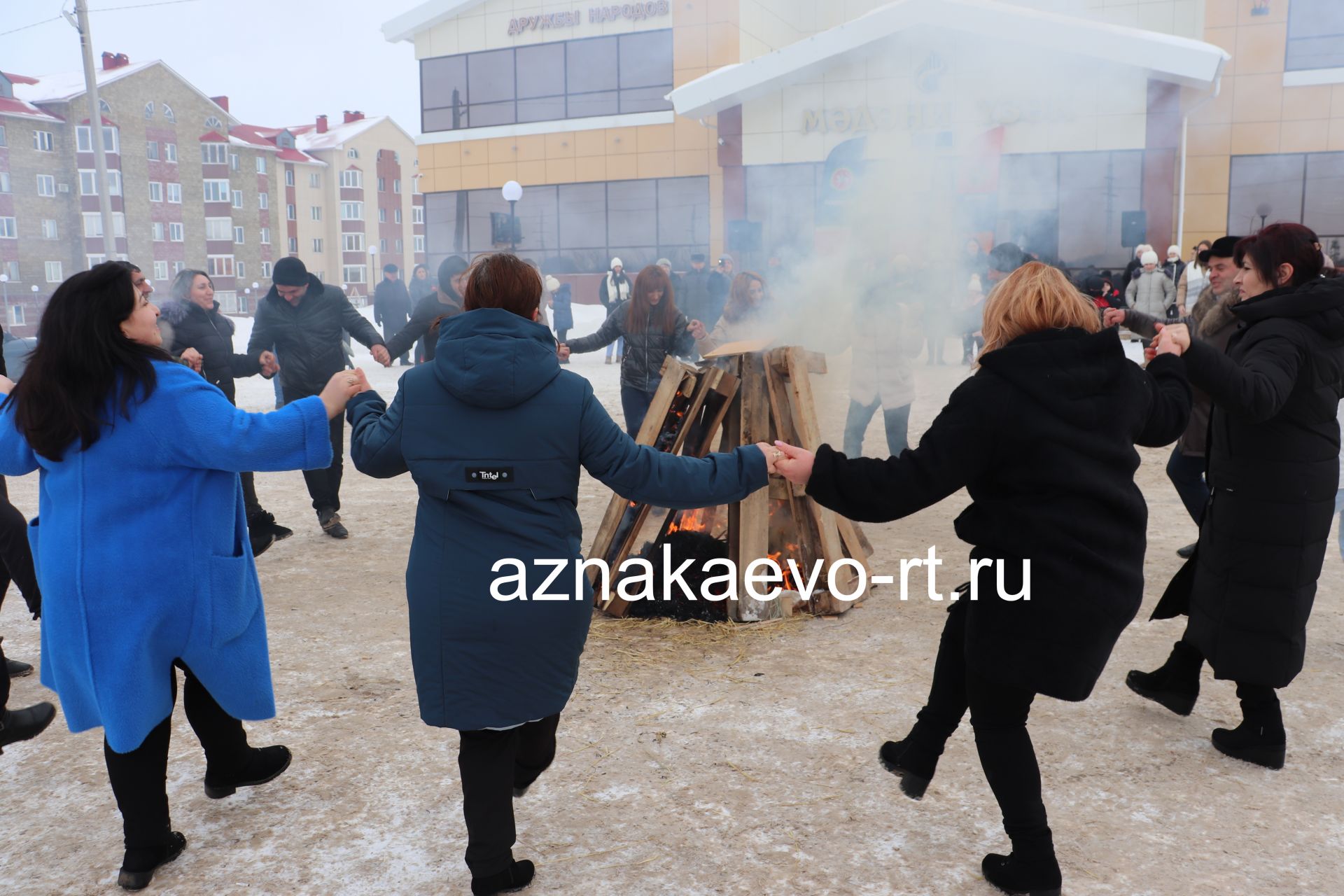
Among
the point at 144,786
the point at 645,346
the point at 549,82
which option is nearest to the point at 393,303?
the point at 645,346

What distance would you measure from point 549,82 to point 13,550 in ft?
85.3

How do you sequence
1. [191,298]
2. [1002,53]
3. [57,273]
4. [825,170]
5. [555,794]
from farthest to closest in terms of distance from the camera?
[57,273], [825,170], [1002,53], [191,298], [555,794]

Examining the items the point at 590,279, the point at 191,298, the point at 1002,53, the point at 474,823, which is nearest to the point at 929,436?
the point at 474,823

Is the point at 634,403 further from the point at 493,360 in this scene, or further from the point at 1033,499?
the point at 1033,499

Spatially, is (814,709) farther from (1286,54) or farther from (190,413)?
(1286,54)

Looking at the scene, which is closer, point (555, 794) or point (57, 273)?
point (555, 794)

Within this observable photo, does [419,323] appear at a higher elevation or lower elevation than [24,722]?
higher

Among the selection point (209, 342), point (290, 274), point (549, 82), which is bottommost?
point (209, 342)

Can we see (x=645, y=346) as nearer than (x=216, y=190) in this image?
Yes

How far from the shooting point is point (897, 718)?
4.01m

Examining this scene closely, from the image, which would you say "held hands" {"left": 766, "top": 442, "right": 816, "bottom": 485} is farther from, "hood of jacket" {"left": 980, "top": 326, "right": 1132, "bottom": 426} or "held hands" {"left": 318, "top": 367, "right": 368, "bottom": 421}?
"held hands" {"left": 318, "top": 367, "right": 368, "bottom": 421}

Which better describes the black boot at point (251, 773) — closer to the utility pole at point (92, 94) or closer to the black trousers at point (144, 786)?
the black trousers at point (144, 786)

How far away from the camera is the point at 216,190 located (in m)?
58.4

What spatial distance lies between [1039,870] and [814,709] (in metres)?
1.45
